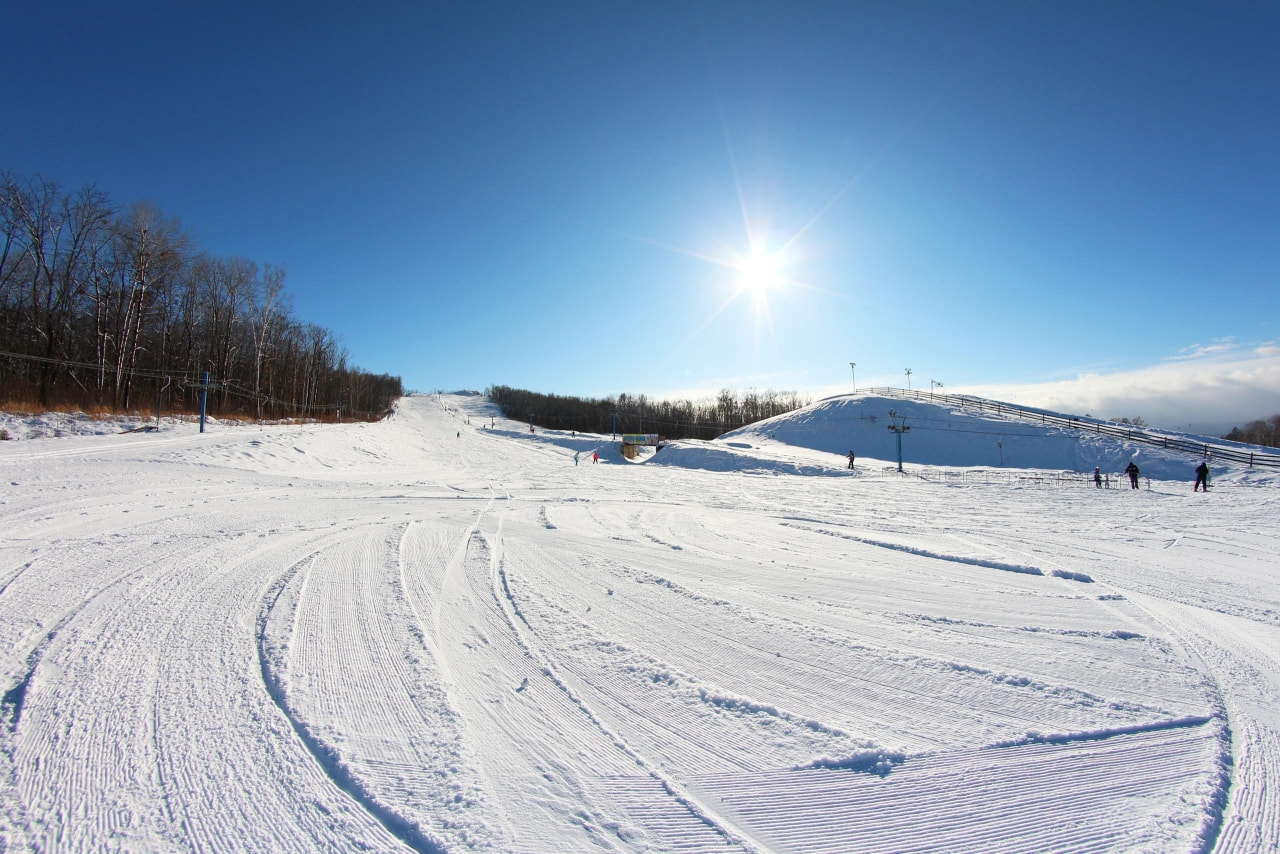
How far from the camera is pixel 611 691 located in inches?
124


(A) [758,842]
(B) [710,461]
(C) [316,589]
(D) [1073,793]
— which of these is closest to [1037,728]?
(D) [1073,793]

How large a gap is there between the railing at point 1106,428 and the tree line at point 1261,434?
1692cm

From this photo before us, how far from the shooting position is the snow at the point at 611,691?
2.12 meters

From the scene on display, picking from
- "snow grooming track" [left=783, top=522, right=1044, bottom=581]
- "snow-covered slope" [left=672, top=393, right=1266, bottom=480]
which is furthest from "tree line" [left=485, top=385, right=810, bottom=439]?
"snow grooming track" [left=783, top=522, right=1044, bottom=581]

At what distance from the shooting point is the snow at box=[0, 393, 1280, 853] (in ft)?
6.95

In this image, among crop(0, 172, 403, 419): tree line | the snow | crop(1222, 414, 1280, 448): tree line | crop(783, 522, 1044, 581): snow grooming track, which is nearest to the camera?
the snow

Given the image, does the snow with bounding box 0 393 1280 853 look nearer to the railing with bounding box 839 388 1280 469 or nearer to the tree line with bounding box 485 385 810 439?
the railing with bounding box 839 388 1280 469

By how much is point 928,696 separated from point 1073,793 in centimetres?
84

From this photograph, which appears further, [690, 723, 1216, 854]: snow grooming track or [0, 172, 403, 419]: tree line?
[0, 172, 403, 419]: tree line

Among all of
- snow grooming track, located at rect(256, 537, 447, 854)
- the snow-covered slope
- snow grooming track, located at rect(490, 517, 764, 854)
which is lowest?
snow grooming track, located at rect(256, 537, 447, 854)

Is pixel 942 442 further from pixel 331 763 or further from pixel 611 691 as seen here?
pixel 331 763

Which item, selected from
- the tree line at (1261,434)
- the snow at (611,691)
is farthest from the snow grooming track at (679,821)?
the tree line at (1261,434)

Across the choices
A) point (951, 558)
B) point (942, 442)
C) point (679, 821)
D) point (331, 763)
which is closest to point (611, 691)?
point (679, 821)

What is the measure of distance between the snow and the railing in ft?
121
